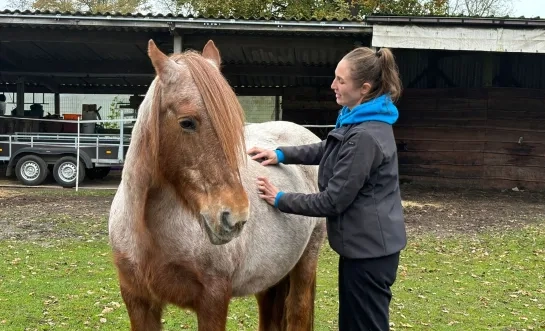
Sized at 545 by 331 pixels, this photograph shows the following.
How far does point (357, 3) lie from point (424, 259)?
1549cm

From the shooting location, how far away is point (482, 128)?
43.8 ft

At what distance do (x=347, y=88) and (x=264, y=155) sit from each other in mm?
840

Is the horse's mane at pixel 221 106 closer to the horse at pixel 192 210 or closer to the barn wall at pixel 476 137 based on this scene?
the horse at pixel 192 210

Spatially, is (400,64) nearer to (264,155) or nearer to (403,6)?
(403,6)

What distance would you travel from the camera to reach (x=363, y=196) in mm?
2334

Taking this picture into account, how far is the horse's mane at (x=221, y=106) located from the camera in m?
2.04

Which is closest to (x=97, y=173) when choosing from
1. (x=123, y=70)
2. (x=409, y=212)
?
(x=123, y=70)

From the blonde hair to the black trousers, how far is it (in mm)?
785

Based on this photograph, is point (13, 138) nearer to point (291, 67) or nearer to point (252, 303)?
point (291, 67)

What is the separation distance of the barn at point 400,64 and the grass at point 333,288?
400 centimetres

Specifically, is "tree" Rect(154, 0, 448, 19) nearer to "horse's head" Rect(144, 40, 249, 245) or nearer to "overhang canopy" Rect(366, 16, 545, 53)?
"overhang canopy" Rect(366, 16, 545, 53)

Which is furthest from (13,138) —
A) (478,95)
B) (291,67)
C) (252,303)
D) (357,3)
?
(357,3)

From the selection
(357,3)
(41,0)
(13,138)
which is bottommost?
(13,138)

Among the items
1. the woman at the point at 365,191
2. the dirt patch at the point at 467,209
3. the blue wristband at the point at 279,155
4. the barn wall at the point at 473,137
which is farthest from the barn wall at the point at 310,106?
the woman at the point at 365,191
